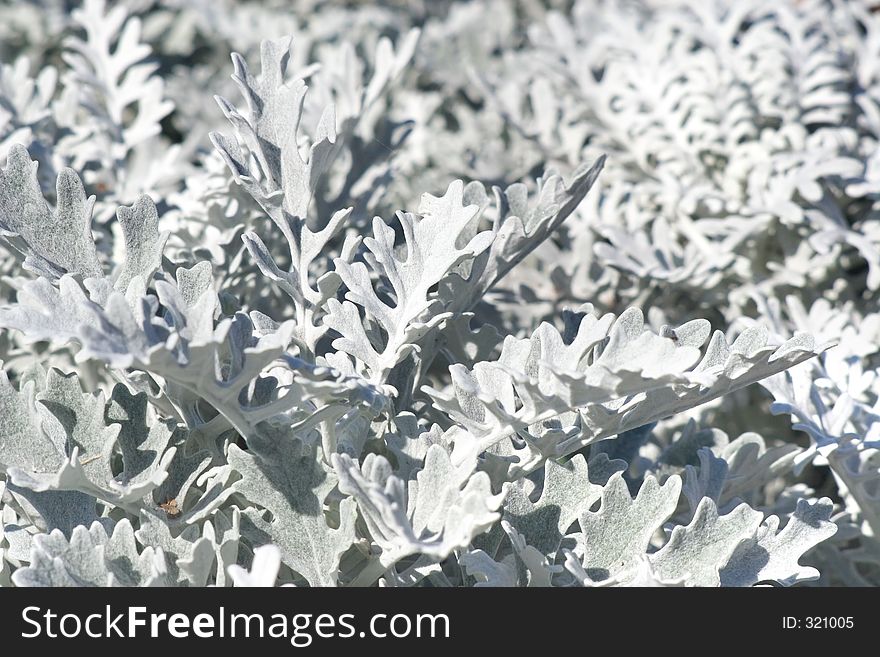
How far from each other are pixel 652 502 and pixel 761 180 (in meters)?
1.14

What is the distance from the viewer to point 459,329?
163cm

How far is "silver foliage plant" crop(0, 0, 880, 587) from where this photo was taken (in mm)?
1208

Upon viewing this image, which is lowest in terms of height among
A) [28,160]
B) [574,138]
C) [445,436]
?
[445,436]

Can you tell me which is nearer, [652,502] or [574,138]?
[652,502]

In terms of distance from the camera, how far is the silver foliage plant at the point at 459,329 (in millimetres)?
1208

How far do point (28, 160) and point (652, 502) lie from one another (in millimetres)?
1015
